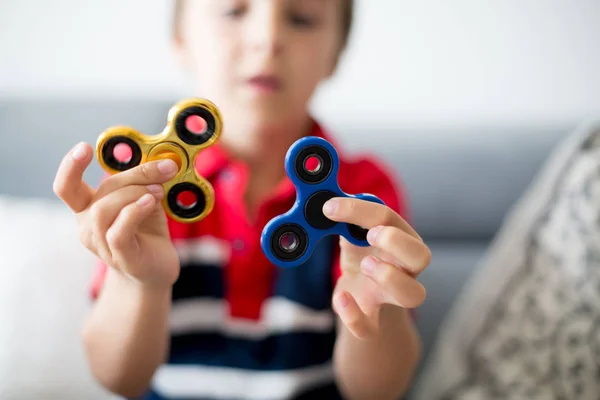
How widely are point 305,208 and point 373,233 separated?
5 centimetres

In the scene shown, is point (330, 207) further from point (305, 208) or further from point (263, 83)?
point (263, 83)

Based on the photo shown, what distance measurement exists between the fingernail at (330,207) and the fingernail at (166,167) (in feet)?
0.37

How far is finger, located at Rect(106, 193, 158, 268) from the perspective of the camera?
1.25 ft

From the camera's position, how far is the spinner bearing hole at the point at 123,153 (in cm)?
40

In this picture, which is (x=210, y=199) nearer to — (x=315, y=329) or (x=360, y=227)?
(x=360, y=227)

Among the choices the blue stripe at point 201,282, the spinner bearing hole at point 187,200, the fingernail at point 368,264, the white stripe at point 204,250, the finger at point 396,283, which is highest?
the spinner bearing hole at point 187,200

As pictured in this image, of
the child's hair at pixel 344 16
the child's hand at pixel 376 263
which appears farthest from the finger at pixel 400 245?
the child's hair at pixel 344 16

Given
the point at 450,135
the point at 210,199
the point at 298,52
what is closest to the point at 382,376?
the point at 210,199

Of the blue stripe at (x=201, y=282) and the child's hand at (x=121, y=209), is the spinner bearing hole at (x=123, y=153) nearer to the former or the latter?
the child's hand at (x=121, y=209)

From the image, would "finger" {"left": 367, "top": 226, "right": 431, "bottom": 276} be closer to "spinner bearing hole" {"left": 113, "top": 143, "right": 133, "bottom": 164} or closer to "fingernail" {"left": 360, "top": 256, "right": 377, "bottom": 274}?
"fingernail" {"left": 360, "top": 256, "right": 377, "bottom": 274}

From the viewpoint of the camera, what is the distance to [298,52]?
608 millimetres

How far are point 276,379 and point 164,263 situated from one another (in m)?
0.30

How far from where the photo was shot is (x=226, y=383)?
66cm

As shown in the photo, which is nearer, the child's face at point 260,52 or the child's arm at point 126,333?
the child's arm at point 126,333
